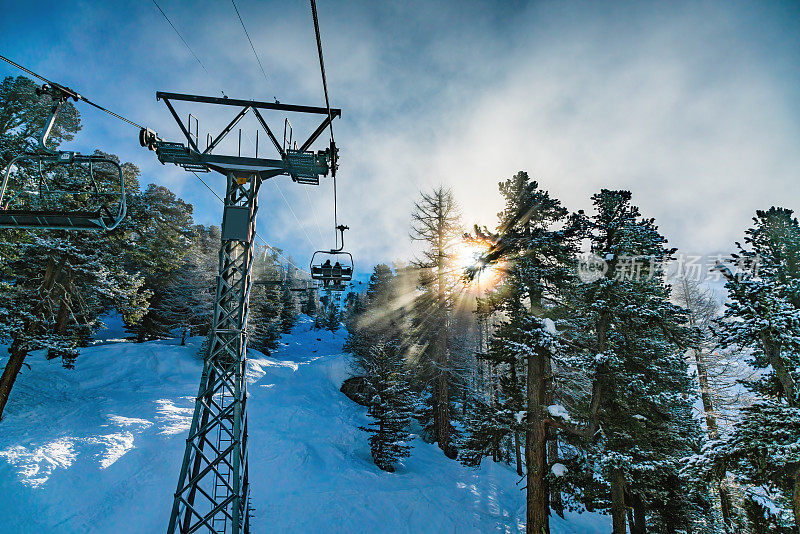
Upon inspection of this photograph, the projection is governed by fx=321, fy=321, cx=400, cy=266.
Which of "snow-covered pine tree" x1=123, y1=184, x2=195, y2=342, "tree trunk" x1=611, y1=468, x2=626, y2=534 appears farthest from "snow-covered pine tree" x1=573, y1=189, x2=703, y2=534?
"snow-covered pine tree" x1=123, y1=184, x2=195, y2=342

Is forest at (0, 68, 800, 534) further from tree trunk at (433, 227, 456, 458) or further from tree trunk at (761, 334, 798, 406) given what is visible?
tree trunk at (433, 227, 456, 458)

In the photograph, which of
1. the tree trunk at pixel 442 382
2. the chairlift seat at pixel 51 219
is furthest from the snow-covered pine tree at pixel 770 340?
the chairlift seat at pixel 51 219

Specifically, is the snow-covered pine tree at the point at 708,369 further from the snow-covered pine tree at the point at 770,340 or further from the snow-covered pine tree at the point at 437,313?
the snow-covered pine tree at the point at 437,313

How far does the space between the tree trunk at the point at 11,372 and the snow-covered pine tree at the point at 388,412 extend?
49.1ft

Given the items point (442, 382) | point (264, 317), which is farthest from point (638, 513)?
point (264, 317)

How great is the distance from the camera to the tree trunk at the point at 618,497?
440 inches

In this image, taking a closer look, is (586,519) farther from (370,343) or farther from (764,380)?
(370,343)

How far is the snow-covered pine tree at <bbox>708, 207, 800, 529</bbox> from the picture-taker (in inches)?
298

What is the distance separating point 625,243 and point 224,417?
1405 centimetres

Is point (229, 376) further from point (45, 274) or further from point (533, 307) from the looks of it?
point (45, 274)

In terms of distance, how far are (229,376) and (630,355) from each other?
1432 cm

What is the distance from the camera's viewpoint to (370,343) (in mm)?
29719

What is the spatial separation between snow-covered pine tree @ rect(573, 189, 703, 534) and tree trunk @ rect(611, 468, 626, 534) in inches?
1.2

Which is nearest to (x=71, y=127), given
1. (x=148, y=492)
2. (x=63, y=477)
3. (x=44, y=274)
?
(x=44, y=274)
